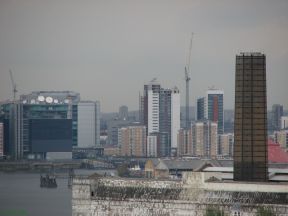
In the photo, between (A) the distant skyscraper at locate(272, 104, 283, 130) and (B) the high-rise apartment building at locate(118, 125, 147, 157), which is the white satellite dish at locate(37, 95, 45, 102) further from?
(A) the distant skyscraper at locate(272, 104, 283, 130)

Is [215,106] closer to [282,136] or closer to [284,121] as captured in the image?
[284,121]

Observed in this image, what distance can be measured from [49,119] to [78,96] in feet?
41.1

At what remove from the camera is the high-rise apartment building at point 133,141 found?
13362cm

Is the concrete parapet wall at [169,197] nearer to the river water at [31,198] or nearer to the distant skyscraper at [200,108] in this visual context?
the river water at [31,198]

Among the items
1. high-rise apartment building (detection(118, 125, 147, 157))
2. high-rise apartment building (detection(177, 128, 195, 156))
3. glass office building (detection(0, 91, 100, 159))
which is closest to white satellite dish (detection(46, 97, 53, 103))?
glass office building (detection(0, 91, 100, 159))

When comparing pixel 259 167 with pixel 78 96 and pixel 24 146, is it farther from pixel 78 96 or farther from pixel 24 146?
pixel 78 96

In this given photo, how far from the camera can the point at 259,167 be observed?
165ft

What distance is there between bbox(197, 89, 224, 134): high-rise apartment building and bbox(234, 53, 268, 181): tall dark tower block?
87.2 meters

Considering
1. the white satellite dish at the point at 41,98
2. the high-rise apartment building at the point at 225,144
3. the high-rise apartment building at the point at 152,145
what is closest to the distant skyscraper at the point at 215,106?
the high-rise apartment building at the point at 152,145

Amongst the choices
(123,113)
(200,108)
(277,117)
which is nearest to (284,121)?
(277,117)

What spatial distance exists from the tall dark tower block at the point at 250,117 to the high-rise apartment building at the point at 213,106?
87180 millimetres

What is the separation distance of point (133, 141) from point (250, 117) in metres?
86.1

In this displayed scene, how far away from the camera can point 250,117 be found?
5094cm

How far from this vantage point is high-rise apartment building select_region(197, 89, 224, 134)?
141875mm
